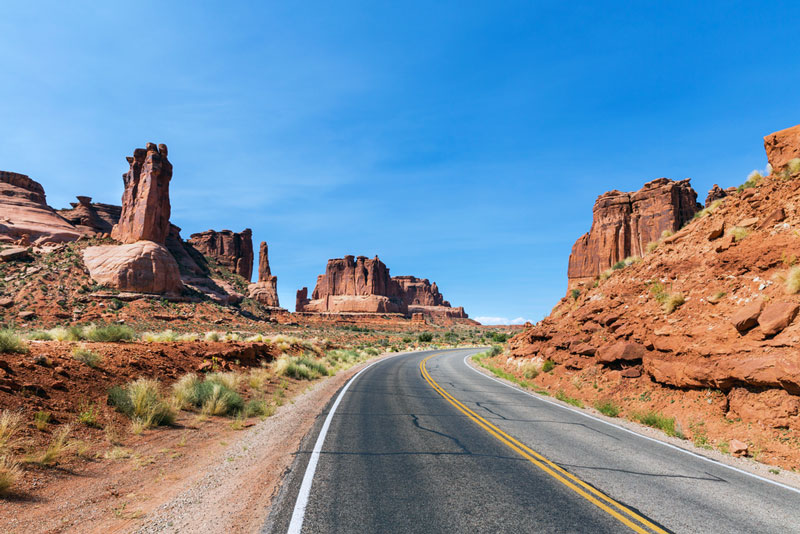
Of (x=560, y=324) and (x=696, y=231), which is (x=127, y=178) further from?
(x=696, y=231)

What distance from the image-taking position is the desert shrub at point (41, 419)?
20.6 ft

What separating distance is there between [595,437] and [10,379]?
38.3ft

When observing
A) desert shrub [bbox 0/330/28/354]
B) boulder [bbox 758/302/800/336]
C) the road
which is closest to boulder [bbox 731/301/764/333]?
boulder [bbox 758/302/800/336]

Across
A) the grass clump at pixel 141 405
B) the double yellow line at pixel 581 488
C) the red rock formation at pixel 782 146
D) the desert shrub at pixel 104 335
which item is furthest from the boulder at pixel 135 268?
the red rock formation at pixel 782 146

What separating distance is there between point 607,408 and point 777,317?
4861 millimetres

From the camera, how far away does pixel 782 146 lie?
14.3 meters

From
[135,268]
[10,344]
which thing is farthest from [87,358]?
[135,268]

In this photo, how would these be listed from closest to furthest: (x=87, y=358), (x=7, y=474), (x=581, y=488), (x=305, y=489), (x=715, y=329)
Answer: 1. (x=7, y=474)
2. (x=305, y=489)
3. (x=581, y=488)
4. (x=87, y=358)
5. (x=715, y=329)

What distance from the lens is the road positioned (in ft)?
13.3

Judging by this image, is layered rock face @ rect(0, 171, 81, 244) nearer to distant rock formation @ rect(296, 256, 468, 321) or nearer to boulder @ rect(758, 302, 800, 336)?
boulder @ rect(758, 302, 800, 336)

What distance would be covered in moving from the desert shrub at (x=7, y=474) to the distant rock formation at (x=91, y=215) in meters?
77.3

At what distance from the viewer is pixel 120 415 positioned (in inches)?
314

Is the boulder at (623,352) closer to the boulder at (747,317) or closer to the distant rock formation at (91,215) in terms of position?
the boulder at (747,317)

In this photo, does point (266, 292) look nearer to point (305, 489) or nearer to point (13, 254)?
point (13, 254)
